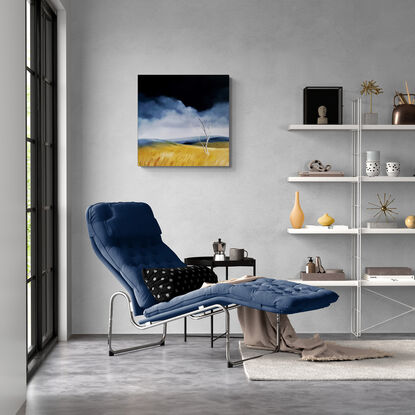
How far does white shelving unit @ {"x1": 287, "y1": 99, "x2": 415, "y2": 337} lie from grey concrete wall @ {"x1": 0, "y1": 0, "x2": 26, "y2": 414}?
2383mm

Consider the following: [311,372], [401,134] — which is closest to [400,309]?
[401,134]

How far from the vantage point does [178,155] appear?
17.7 ft

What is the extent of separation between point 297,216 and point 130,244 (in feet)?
4.44

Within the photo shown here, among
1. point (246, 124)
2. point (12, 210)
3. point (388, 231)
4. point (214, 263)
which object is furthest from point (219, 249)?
point (12, 210)

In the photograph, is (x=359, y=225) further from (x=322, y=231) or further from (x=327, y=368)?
(x=327, y=368)

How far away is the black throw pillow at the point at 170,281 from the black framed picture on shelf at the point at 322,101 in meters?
1.64

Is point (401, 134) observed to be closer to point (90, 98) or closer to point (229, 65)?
point (229, 65)

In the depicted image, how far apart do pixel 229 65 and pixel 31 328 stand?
2.48m

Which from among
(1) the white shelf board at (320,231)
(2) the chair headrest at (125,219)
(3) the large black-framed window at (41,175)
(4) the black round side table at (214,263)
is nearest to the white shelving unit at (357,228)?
(1) the white shelf board at (320,231)

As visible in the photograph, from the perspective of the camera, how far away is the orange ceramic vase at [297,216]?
530cm

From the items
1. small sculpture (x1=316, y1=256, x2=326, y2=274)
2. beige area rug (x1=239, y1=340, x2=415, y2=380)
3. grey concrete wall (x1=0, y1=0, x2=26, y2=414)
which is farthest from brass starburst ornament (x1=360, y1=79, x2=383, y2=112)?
grey concrete wall (x1=0, y1=0, x2=26, y2=414)

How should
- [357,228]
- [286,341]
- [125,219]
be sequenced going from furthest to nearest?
1. [357,228]
2. [125,219]
3. [286,341]

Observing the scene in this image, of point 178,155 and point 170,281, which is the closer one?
point 170,281

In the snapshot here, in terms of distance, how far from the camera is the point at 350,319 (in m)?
5.46
